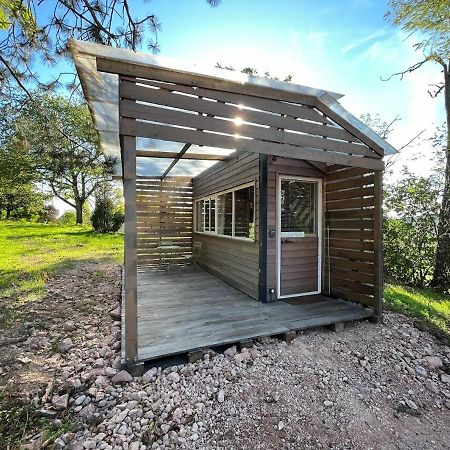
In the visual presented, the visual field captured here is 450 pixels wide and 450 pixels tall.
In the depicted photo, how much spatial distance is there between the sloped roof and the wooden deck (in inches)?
86.6

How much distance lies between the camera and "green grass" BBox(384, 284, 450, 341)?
344cm

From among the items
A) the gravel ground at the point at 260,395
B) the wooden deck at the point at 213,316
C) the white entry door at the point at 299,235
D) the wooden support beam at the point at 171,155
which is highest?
the wooden support beam at the point at 171,155

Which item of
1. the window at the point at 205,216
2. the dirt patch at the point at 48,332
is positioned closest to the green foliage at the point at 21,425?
the dirt patch at the point at 48,332

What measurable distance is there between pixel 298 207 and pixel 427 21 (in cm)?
406

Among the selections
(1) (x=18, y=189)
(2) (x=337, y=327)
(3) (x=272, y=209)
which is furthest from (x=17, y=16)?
(1) (x=18, y=189)

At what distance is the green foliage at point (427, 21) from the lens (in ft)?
14.4

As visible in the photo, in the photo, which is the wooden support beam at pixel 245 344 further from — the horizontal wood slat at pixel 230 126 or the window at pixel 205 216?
the window at pixel 205 216

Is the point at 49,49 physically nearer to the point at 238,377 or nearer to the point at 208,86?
the point at 208,86

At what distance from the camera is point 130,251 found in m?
2.29

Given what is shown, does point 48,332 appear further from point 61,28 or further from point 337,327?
point 61,28

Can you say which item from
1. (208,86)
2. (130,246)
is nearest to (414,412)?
(130,246)

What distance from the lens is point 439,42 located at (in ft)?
16.4

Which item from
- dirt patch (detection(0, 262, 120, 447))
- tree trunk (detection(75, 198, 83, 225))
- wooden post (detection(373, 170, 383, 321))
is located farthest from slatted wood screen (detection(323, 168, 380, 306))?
tree trunk (detection(75, 198, 83, 225))

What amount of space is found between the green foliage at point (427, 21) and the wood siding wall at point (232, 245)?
3.93 metres
